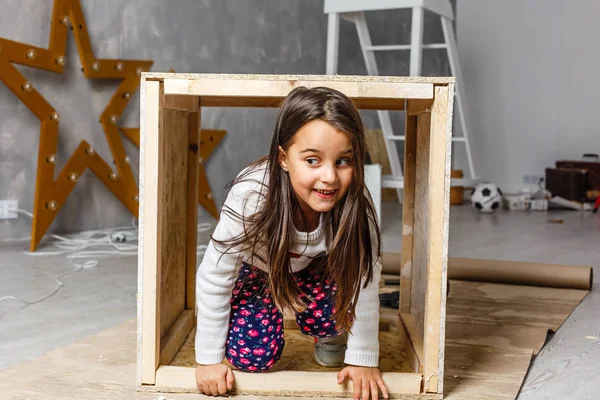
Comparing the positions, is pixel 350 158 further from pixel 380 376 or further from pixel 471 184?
pixel 471 184

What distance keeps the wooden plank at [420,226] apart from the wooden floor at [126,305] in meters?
0.25

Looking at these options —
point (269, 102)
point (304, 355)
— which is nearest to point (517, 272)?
point (304, 355)

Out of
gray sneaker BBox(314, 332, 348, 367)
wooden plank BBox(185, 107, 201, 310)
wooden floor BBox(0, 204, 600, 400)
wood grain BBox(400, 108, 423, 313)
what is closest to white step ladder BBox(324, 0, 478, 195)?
wooden floor BBox(0, 204, 600, 400)

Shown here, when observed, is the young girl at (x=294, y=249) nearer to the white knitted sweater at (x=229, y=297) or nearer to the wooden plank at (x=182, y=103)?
the white knitted sweater at (x=229, y=297)

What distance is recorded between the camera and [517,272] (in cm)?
213

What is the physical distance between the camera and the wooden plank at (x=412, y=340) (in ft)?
4.24

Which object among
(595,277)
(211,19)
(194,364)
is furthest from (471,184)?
(194,364)

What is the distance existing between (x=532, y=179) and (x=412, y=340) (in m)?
4.75

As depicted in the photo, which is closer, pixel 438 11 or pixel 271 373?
pixel 271 373

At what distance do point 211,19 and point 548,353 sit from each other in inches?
110

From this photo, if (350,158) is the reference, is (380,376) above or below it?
below

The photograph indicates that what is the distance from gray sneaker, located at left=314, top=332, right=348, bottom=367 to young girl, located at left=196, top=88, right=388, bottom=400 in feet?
0.26

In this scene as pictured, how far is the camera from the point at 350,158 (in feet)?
3.54

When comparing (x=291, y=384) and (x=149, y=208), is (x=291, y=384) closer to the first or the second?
(x=291, y=384)
